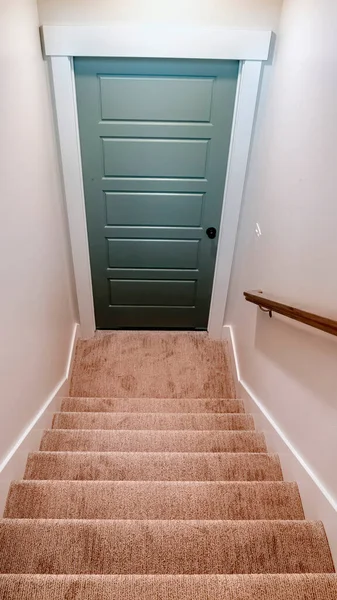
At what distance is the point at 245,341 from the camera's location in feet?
7.52

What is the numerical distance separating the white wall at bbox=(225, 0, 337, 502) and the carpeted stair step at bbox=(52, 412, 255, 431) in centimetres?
21

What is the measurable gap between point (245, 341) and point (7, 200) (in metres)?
1.64

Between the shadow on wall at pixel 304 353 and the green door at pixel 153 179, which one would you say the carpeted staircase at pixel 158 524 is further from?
the green door at pixel 153 179

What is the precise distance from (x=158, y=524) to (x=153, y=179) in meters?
1.94

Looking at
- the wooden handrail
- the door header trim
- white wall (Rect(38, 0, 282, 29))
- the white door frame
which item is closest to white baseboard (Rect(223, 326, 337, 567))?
the wooden handrail

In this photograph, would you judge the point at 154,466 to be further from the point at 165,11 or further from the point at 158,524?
the point at 165,11

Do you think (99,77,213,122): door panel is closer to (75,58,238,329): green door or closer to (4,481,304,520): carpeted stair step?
(75,58,238,329): green door

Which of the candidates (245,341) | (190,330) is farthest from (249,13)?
(190,330)

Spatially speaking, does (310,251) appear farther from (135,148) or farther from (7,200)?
(135,148)

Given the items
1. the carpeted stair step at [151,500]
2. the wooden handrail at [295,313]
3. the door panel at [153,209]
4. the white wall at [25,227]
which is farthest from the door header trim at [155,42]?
the carpeted stair step at [151,500]

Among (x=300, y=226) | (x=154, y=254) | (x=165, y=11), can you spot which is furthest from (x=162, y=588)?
(x=165, y=11)

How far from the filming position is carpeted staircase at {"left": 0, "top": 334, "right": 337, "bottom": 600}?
888 millimetres

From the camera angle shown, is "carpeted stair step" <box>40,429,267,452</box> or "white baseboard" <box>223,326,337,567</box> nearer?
"white baseboard" <box>223,326,337,567</box>

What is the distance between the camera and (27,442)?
153 centimetres
